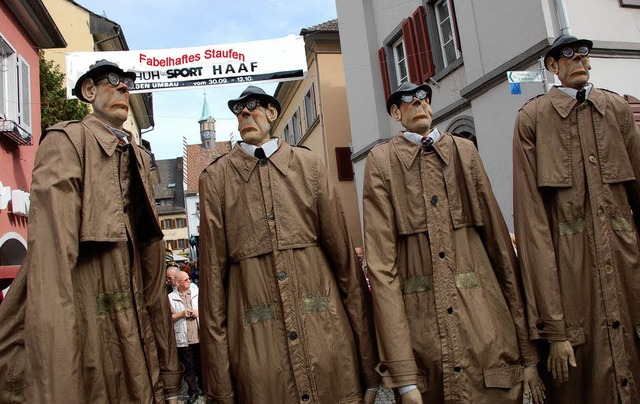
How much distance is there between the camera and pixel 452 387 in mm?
2734

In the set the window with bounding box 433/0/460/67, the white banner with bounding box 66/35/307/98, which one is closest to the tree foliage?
the white banner with bounding box 66/35/307/98

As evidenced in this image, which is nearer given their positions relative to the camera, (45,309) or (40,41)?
(45,309)

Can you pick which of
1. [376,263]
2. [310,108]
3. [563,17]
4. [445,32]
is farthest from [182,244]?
[376,263]

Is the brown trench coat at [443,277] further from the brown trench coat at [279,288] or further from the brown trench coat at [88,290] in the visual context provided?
the brown trench coat at [88,290]

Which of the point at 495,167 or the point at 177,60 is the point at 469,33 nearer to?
the point at 495,167

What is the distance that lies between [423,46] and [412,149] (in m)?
10.5

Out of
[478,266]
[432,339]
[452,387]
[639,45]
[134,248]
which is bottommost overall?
[452,387]

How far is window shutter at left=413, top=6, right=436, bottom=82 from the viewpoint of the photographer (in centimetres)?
1273

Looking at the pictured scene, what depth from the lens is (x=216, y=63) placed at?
8.97 meters

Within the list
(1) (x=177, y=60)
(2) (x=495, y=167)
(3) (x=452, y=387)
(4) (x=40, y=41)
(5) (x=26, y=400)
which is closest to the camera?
(5) (x=26, y=400)

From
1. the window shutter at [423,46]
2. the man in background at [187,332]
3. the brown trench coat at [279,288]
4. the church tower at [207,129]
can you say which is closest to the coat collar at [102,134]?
the brown trench coat at [279,288]

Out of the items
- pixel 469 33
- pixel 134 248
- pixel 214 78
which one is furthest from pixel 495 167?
pixel 134 248

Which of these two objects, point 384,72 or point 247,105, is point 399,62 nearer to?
point 384,72

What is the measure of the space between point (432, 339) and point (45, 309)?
5.81 feet
